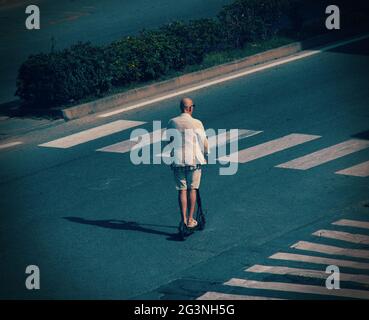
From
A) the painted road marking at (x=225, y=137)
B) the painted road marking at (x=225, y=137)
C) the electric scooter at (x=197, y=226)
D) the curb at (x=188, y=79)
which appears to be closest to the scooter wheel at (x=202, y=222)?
the electric scooter at (x=197, y=226)

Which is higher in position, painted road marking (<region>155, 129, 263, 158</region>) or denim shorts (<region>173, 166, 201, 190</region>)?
denim shorts (<region>173, 166, 201, 190</region>)

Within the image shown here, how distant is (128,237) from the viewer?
45.0 ft

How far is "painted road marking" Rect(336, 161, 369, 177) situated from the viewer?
1545 centimetres

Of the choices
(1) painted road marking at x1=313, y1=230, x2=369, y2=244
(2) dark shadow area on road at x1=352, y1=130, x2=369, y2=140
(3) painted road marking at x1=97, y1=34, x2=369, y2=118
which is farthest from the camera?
(3) painted road marking at x1=97, y1=34, x2=369, y2=118

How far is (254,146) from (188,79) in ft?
16.9

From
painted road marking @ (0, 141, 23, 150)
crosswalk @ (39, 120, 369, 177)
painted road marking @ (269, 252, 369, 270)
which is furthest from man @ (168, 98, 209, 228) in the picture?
painted road marking @ (0, 141, 23, 150)

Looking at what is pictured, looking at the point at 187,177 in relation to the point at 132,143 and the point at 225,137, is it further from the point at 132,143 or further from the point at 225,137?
the point at 132,143

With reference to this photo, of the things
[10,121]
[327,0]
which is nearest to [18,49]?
[10,121]

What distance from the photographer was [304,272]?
12.2 m

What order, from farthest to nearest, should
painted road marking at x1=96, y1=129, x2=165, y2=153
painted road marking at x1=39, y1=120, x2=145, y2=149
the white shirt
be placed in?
painted road marking at x1=39, y1=120, x2=145, y2=149, painted road marking at x1=96, y1=129, x2=165, y2=153, the white shirt

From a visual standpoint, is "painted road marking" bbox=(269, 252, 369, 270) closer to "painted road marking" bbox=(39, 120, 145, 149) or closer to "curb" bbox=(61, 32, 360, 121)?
"painted road marking" bbox=(39, 120, 145, 149)

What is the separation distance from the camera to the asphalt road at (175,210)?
1234 centimetres

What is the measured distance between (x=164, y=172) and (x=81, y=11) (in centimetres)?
1616

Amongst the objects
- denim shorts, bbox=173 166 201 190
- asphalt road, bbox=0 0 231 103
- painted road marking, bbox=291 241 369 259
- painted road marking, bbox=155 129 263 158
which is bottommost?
painted road marking, bbox=291 241 369 259
